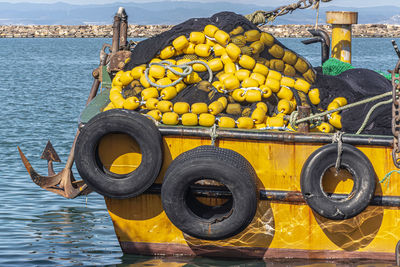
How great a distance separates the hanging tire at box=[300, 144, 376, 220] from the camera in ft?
19.7

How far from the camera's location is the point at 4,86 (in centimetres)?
3438

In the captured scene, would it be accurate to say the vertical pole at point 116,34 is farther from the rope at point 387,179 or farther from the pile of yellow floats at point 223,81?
the rope at point 387,179

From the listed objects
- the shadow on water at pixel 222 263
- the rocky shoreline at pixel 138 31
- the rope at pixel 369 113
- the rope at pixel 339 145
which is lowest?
the rocky shoreline at pixel 138 31

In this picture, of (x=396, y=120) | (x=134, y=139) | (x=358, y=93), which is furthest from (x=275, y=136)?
(x=358, y=93)

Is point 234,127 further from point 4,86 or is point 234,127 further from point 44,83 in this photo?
point 44,83

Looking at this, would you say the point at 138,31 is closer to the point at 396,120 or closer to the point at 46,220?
the point at 46,220

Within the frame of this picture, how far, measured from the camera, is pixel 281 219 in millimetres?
6383

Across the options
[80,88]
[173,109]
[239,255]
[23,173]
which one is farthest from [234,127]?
[80,88]

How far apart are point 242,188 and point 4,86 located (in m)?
30.3

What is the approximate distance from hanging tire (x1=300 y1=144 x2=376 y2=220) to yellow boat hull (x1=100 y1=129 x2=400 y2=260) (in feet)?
0.55

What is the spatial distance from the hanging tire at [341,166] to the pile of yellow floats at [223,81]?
613 mm

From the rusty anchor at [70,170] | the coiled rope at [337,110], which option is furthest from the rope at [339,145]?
the rusty anchor at [70,170]

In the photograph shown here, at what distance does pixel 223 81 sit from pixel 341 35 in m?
3.12

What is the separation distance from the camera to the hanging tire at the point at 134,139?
6.26m
